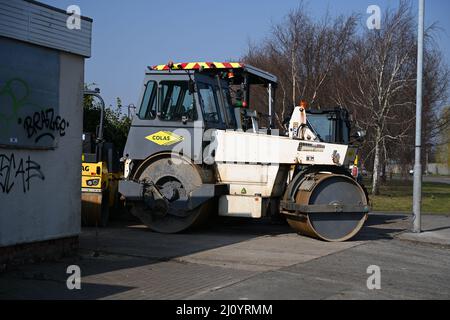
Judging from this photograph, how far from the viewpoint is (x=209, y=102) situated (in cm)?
1277

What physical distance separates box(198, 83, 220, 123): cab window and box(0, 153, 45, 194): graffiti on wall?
4577mm

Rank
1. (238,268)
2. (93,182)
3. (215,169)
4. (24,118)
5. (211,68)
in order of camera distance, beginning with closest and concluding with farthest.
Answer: (24,118), (238,268), (215,169), (93,182), (211,68)

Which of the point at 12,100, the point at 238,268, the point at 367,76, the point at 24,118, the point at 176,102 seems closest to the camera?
the point at 12,100

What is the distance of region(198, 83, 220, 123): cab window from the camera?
12484 millimetres

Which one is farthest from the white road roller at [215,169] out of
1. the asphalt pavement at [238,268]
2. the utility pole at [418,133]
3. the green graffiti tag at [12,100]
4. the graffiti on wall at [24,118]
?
the green graffiti tag at [12,100]

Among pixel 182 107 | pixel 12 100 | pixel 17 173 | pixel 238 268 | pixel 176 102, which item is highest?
pixel 176 102

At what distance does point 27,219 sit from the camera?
8.45 meters

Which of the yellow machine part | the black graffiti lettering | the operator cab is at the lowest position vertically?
the yellow machine part

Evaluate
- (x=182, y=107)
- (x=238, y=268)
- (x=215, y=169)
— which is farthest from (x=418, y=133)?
(x=238, y=268)

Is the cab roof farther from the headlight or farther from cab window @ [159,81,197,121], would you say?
the headlight

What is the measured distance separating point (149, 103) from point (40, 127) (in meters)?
4.28

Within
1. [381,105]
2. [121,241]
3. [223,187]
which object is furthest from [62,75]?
[381,105]

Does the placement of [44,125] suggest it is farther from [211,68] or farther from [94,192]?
[211,68]

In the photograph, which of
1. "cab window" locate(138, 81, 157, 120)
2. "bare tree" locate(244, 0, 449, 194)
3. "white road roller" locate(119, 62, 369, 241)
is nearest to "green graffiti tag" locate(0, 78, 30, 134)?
"white road roller" locate(119, 62, 369, 241)
